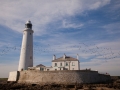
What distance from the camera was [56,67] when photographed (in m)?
31.2

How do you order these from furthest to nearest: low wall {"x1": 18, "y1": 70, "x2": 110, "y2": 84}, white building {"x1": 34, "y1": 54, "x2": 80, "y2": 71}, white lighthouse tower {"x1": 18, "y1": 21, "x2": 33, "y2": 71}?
white building {"x1": 34, "y1": 54, "x2": 80, "y2": 71}, white lighthouse tower {"x1": 18, "y1": 21, "x2": 33, "y2": 71}, low wall {"x1": 18, "y1": 70, "x2": 110, "y2": 84}

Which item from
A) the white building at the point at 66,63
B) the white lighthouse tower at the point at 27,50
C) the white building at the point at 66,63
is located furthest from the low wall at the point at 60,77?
the white building at the point at 66,63

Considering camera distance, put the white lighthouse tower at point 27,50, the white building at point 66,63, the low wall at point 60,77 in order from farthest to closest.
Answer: the white building at point 66,63
the white lighthouse tower at point 27,50
the low wall at point 60,77

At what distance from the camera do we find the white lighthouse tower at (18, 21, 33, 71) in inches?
1153

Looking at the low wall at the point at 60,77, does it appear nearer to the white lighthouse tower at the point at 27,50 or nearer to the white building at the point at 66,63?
the white lighthouse tower at the point at 27,50

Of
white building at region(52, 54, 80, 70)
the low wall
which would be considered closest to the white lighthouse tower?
the low wall

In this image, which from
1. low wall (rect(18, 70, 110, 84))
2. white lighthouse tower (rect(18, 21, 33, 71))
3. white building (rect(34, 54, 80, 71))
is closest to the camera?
low wall (rect(18, 70, 110, 84))

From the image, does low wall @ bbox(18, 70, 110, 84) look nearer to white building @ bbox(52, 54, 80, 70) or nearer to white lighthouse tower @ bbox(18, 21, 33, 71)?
white lighthouse tower @ bbox(18, 21, 33, 71)

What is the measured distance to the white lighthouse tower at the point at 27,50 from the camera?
29.3 m

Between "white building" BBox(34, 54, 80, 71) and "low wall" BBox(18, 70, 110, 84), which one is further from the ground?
"white building" BBox(34, 54, 80, 71)

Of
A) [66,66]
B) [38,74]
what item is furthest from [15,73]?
[66,66]

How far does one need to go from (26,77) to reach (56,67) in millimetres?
7575

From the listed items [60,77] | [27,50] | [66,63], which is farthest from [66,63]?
[27,50]

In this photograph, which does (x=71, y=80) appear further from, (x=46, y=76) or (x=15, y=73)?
(x=15, y=73)
